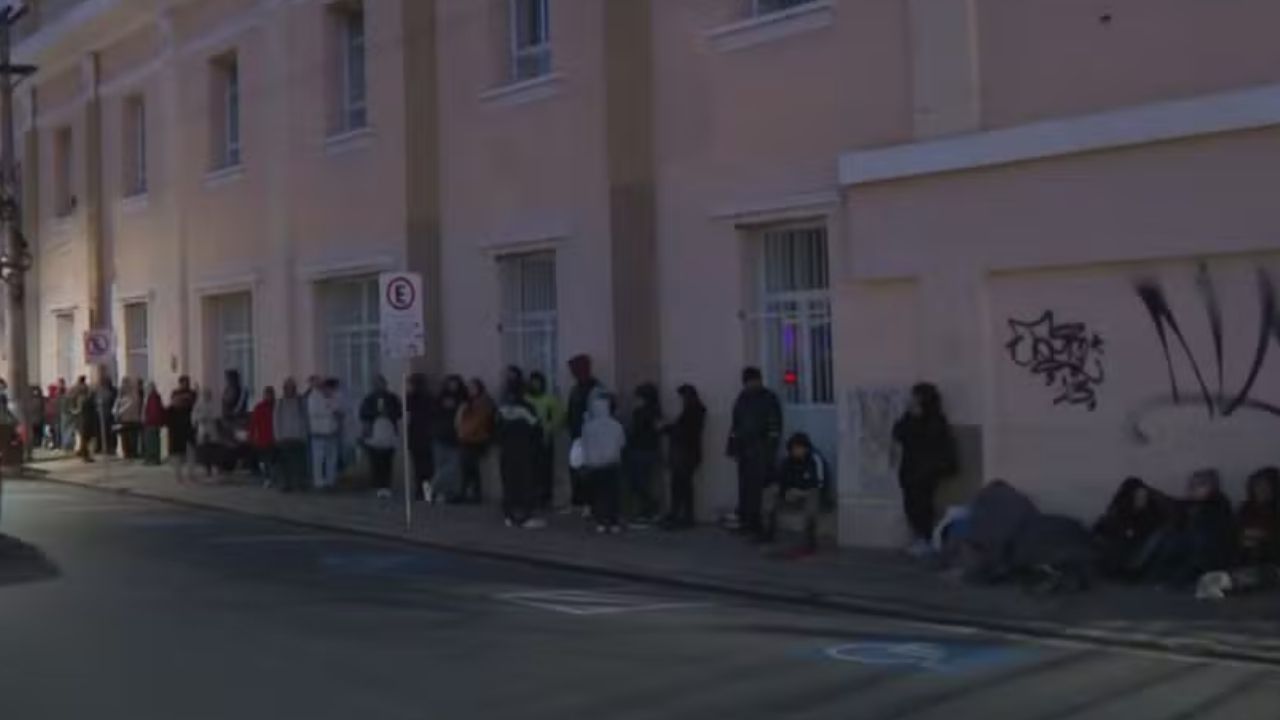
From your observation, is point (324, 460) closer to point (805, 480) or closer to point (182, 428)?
point (182, 428)

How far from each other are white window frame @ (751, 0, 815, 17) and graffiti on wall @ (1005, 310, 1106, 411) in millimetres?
4484

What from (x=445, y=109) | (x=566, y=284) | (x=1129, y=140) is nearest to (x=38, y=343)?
(x=445, y=109)

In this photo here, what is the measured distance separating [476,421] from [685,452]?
376 cm

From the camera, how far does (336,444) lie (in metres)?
23.4

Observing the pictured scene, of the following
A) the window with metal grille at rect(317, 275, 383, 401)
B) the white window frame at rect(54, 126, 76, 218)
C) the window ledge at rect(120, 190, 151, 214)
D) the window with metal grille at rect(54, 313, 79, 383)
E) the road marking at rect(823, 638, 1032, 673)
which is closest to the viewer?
the road marking at rect(823, 638, 1032, 673)

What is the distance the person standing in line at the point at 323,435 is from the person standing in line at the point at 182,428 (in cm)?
414

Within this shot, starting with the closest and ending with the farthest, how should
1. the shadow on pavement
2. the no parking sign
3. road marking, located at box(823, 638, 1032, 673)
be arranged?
road marking, located at box(823, 638, 1032, 673)
the shadow on pavement
the no parking sign

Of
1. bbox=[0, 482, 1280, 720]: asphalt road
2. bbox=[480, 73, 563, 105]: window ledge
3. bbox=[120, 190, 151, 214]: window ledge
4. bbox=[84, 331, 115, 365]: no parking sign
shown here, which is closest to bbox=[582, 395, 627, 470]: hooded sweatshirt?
bbox=[0, 482, 1280, 720]: asphalt road

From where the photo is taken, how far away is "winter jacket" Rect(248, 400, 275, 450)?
78.3ft

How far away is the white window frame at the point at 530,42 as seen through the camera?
67.2 feet

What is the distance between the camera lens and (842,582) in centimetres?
1356

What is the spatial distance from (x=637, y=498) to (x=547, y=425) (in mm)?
1829

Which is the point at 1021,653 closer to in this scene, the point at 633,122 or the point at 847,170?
the point at 847,170

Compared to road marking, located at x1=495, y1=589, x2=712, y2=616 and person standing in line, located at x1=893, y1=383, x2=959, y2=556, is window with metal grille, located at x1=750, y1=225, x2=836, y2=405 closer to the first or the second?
person standing in line, located at x1=893, y1=383, x2=959, y2=556
